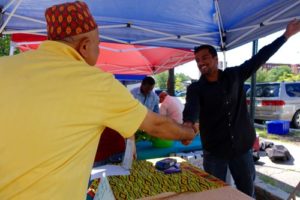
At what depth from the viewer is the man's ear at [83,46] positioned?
3.58 feet

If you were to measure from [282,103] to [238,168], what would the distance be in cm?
810

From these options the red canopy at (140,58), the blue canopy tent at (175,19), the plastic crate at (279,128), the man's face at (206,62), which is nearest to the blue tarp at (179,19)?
the blue canopy tent at (175,19)

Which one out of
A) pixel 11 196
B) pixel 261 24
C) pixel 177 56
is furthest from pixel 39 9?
pixel 177 56

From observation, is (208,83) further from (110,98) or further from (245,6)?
(110,98)

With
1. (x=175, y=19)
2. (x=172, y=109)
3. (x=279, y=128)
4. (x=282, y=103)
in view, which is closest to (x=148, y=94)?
(x=172, y=109)

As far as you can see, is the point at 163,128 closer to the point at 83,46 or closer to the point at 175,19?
the point at 83,46

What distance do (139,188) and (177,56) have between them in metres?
5.00

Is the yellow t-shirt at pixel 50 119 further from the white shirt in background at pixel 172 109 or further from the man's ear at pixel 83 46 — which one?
the white shirt in background at pixel 172 109

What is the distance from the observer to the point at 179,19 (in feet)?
10.3

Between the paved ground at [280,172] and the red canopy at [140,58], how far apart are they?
99.8 inches

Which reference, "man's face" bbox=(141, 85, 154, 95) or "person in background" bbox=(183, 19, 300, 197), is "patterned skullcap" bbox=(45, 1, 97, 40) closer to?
"person in background" bbox=(183, 19, 300, 197)

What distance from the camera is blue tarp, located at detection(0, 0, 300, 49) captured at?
105 inches

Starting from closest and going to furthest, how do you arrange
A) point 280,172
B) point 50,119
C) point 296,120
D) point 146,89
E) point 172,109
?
1. point 50,119
2. point 172,109
3. point 280,172
4. point 146,89
5. point 296,120

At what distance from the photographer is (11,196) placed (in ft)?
2.95
